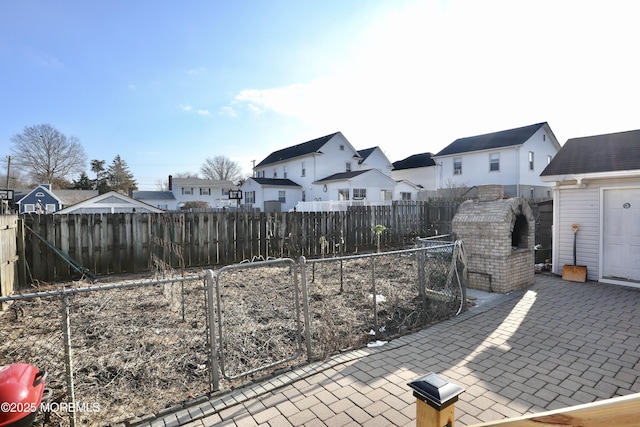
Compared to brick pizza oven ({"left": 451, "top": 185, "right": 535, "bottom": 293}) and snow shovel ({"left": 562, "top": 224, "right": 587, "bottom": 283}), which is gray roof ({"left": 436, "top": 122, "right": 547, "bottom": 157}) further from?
brick pizza oven ({"left": 451, "top": 185, "right": 535, "bottom": 293})

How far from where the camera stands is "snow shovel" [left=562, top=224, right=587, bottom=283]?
765 centimetres

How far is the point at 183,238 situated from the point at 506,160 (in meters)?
24.2

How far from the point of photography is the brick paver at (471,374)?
278 cm

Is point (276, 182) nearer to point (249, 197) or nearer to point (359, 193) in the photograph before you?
point (249, 197)

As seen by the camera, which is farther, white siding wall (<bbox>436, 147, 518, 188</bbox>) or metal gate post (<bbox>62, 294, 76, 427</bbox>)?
white siding wall (<bbox>436, 147, 518, 188</bbox>)

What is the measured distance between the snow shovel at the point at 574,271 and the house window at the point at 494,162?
18508 millimetres

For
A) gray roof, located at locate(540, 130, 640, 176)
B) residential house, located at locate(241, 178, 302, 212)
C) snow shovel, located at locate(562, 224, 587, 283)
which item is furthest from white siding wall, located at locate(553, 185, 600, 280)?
residential house, located at locate(241, 178, 302, 212)

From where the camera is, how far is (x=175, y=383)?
3.25 metres

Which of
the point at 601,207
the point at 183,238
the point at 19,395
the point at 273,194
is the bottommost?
the point at 19,395

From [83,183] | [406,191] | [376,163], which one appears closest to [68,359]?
[406,191]

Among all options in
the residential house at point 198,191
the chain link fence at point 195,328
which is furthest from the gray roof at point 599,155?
the residential house at point 198,191

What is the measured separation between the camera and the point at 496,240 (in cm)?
666

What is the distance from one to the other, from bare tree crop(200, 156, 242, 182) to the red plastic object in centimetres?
6369

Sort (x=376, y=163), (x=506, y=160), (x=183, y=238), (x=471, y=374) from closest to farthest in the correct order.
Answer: (x=471, y=374) < (x=183, y=238) < (x=506, y=160) < (x=376, y=163)
